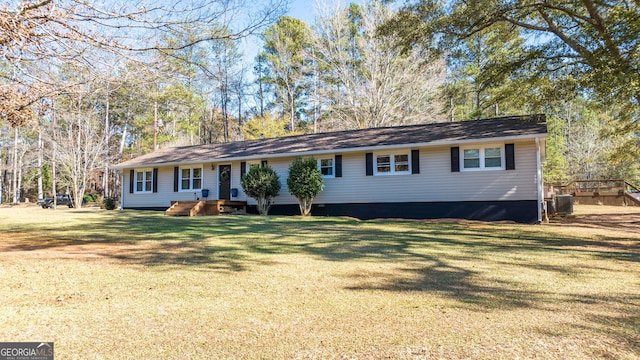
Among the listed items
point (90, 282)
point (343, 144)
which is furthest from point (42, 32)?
point (343, 144)

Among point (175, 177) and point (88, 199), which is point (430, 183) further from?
point (88, 199)

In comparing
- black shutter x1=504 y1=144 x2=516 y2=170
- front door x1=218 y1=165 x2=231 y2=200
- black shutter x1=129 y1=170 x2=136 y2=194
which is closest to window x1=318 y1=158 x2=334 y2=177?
front door x1=218 y1=165 x2=231 y2=200

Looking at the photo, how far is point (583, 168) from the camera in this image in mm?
35812

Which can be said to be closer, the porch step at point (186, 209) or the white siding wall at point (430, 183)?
the white siding wall at point (430, 183)

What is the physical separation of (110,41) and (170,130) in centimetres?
3378

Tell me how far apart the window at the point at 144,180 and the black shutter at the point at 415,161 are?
43.4 feet

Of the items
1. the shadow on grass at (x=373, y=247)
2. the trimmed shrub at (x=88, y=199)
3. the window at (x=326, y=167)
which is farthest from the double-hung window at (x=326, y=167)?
the trimmed shrub at (x=88, y=199)

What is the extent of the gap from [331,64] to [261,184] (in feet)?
45.5

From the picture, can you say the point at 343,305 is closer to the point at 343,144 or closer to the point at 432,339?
the point at 432,339

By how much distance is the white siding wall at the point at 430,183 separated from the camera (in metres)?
12.7

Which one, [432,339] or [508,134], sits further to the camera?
[508,134]

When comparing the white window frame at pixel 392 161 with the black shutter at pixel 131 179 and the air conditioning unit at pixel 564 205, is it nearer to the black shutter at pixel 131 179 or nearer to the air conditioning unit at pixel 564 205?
the air conditioning unit at pixel 564 205

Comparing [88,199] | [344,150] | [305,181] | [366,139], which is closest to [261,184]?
[305,181]

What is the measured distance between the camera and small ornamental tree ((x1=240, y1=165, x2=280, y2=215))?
1551 centimetres
